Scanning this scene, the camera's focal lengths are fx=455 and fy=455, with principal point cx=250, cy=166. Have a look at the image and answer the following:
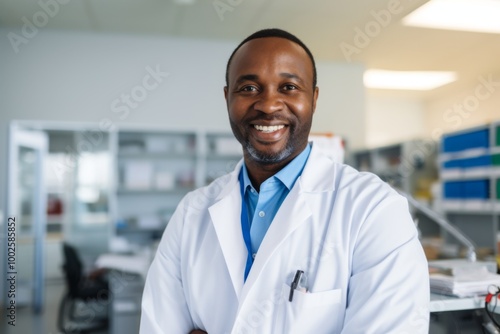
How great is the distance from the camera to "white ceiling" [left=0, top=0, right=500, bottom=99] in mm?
4406

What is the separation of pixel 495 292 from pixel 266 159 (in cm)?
110

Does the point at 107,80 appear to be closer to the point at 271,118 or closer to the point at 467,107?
the point at 271,118

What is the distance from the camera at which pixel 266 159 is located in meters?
1.21

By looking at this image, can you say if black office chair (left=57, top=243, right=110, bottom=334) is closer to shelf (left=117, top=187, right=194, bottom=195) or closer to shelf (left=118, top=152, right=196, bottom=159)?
shelf (left=117, top=187, right=194, bottom=195)

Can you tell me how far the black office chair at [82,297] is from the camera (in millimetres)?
3867

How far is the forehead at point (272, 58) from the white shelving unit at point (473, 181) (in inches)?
134

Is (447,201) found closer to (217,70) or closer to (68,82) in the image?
(217,70)

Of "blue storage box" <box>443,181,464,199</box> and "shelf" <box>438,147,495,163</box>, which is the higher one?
"shelf" <box>438,147,495,163</box>

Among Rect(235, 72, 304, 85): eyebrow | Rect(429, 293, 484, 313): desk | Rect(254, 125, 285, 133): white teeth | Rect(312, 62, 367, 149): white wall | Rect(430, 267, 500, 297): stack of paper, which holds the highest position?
Rect(312, 62, 367, 149): white wall

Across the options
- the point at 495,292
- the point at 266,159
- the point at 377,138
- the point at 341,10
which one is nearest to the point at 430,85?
the point at 377,138

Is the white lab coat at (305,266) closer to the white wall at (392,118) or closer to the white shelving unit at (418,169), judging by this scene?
the white shelving unit at (418,169)

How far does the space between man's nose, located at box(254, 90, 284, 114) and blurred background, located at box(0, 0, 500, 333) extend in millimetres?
3280

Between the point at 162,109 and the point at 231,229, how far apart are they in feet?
14.4

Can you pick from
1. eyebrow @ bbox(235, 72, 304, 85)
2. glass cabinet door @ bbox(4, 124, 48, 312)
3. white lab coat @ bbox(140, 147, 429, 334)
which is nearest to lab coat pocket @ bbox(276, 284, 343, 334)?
white lab coat @ bbox(140, 147, 429, 334)
